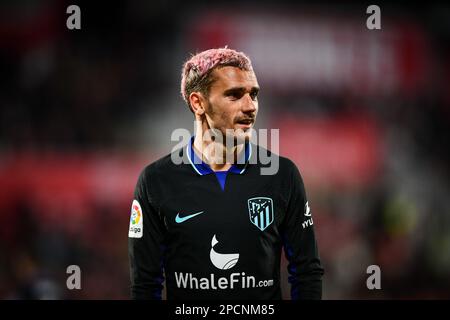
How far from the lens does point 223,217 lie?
270 centimetres

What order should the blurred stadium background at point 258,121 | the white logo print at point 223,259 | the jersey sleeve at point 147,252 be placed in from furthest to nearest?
the blurred stadium background at point 258,121
the jersey sleeve at point 147,252
the white logo print at point 223,259

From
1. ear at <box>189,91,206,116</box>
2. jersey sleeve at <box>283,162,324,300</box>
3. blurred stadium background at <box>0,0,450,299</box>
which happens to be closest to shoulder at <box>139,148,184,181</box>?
ear at <box>189,91,206,116</box>

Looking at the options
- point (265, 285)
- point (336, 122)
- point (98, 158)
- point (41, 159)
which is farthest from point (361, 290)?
A: point (265, 285)

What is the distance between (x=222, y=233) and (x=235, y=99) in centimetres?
59

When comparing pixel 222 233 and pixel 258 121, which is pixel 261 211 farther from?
pixel 258 121

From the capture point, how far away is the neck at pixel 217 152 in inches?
112

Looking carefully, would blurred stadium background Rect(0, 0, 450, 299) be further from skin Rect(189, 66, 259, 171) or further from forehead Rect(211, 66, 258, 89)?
forehead Rect(211, 66, 258, 89)

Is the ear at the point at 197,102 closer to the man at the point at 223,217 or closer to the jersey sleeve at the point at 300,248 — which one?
the man at the point at 223,217

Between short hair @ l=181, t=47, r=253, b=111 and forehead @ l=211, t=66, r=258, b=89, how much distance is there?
0.02 metres

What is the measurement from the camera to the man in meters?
2.68

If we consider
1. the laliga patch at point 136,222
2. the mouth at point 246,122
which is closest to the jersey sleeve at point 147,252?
the laliga patch at point 136,222
